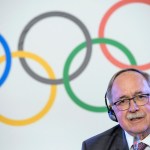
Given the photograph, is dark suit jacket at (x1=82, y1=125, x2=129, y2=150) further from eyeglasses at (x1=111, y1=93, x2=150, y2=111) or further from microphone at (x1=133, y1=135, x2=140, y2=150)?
eyeglasses at (x1=111, y1=93, x2=150, y2=111)

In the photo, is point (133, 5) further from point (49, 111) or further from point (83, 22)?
point (49, 111)

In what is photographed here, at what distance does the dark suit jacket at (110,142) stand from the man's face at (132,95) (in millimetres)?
85

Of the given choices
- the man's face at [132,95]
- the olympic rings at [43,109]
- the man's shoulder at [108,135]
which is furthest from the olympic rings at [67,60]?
the man's face at [132,95]

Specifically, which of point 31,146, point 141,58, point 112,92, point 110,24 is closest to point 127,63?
point 141,58

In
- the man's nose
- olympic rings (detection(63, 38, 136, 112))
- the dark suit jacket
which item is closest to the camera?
the man's nose

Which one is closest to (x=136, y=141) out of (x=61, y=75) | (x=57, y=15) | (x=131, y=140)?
(x=131, y=140)

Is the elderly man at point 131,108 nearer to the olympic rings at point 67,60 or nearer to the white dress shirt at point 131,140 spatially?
the white dress shirt at point 131,140

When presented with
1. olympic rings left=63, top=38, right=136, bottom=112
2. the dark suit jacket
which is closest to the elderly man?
the dark suit jacket

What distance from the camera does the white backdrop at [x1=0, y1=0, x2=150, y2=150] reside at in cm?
189

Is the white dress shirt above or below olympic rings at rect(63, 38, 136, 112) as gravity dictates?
below

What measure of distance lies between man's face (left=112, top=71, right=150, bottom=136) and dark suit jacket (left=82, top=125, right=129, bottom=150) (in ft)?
0.28

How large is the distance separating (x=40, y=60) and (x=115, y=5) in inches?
22.1

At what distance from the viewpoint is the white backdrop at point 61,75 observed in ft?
6.19

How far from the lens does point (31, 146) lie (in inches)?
74.9
